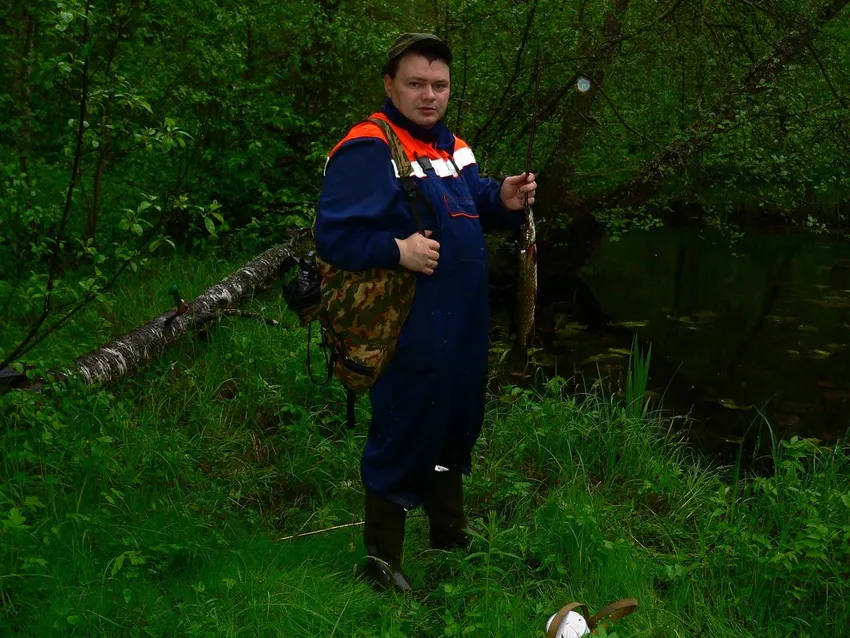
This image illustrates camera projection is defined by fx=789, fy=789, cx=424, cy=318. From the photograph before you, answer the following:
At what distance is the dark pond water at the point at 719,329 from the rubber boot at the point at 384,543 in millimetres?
3330

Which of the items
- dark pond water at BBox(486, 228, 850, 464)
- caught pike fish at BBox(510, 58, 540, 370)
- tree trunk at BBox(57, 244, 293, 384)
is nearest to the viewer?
caught pike fish at BBox(510, 58, 540, 370)

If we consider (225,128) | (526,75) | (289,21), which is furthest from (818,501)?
(289,21)

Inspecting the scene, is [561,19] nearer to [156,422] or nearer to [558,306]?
[558,306]

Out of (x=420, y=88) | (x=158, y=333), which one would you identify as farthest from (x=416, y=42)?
(x=158, y=333)

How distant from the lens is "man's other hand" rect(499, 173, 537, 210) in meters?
2.94

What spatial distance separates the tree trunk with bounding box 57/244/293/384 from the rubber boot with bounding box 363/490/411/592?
1650 mm

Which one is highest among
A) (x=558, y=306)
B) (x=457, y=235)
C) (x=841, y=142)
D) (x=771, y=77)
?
(x=771, y=77)

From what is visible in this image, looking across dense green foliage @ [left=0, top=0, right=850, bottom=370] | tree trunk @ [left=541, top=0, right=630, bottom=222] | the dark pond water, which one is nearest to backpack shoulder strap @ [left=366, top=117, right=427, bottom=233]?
the dark pond water

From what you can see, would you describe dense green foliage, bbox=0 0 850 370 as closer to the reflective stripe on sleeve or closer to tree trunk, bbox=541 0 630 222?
tree trunk, bbox=541 0 630 222

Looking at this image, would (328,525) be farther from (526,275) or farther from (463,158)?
(463,158)

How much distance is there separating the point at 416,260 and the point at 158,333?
2856 mm

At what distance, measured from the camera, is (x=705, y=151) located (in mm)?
7664

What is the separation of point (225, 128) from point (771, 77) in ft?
16.3

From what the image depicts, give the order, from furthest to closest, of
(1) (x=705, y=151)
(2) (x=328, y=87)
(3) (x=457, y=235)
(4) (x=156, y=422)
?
(2) (x=328, y=87)
(1) (x=705, y=151)
(4) (x=156, y=422)
(3) (x=457, y=235)
